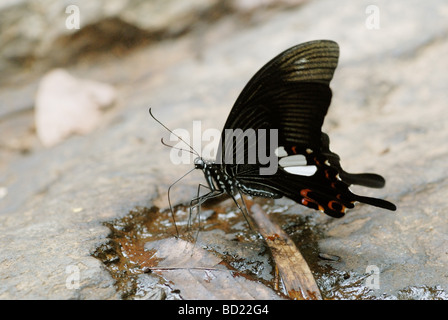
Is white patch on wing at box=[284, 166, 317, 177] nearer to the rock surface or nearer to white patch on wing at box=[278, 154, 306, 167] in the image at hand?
white patch on wing at box=[278, 154, 306, 167]

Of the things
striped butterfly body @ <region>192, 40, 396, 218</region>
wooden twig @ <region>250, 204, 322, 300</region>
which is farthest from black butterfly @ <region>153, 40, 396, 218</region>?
wooden twig @ <region>250, 204, 322, 300</region>

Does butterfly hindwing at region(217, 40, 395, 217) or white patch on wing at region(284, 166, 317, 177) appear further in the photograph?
white patch on wing at region(284, 166, 317, 177)

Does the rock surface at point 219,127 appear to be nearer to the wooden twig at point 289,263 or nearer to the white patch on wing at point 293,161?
the wooden twig at point 289,263

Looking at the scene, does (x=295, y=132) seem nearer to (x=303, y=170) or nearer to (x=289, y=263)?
(x=303, y=170)

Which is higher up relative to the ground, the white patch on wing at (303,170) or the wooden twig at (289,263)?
the white patch on wing at (303,170)

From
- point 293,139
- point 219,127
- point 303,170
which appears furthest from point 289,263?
point 219,127

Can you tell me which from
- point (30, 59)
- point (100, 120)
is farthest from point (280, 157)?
point (30, 59)

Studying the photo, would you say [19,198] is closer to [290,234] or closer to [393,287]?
[290,234]

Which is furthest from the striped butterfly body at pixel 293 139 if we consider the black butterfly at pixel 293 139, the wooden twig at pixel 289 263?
the wooden twig at pixel 289 263
